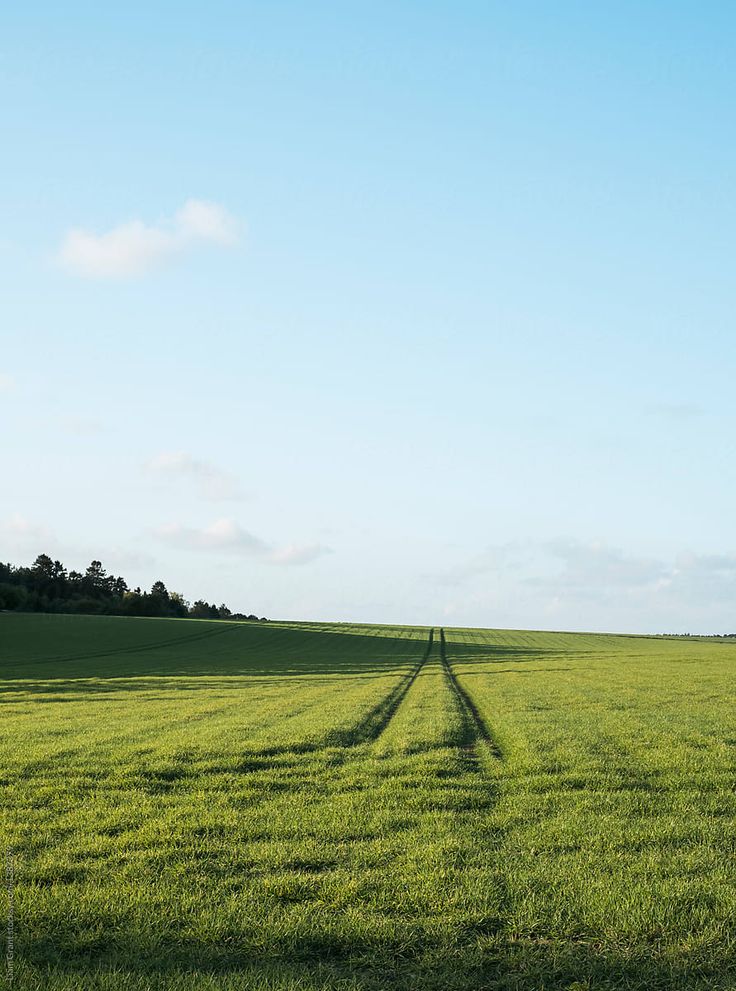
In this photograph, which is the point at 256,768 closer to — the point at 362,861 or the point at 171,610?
the point at 362,861

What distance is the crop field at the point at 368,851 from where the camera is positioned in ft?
24.8

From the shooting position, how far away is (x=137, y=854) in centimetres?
1051

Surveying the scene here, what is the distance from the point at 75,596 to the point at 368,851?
183420 mm

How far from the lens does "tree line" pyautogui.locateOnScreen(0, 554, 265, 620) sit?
508 ft

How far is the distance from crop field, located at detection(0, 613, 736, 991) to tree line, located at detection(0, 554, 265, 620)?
141 meters

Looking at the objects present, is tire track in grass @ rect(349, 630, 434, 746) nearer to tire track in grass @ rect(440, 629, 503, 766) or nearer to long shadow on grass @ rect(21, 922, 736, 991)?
tire track in grass @ rect(440, 629, 503, 766)

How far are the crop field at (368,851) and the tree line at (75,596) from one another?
140956 millimetres

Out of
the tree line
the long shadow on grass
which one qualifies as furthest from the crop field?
the tree line

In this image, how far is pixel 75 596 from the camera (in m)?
180

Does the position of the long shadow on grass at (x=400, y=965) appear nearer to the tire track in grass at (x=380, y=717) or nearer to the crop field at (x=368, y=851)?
the crop field at (x=368, y=851)

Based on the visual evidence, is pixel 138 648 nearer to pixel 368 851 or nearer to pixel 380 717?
pixel 380 717

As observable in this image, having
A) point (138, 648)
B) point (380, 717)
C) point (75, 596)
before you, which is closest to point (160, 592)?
point (75, 596)

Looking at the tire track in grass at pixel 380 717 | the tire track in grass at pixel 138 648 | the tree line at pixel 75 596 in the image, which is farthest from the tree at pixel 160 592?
the tire track in grass at pixel 380 717

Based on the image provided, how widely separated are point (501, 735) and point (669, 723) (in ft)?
19.4
